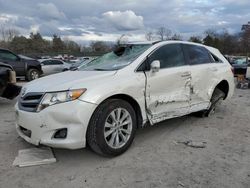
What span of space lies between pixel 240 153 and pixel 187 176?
3.78 ft

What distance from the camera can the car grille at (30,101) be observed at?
4.02 m

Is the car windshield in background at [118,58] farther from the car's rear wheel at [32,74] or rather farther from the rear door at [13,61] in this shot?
the car's rear wheel at [32,74]

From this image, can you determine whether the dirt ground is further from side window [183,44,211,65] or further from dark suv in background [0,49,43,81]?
dark suv in background [0,49,43,81]

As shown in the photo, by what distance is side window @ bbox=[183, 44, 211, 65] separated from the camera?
18.7 feet

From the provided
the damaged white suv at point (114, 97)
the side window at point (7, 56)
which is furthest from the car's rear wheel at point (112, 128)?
the side window at point (7, 56)

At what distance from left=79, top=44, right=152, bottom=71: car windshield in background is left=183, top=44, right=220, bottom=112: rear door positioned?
1.02m

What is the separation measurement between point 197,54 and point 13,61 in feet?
34.4

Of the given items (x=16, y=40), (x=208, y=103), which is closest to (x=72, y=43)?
(x=16, y=40)

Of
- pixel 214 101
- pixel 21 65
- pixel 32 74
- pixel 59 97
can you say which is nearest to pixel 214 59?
pixel 214 101

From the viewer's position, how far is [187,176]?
365cm

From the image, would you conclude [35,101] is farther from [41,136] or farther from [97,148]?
[97,148]

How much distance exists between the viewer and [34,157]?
4215 millimetres

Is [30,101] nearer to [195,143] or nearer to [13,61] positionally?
[195,143]

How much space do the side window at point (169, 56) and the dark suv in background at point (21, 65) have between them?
989cm
